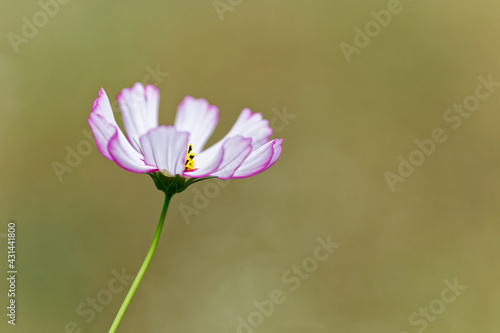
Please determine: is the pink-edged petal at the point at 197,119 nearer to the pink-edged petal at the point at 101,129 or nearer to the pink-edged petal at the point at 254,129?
the pink-edged petal at the point at 254,129

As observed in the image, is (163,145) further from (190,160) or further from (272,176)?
(272,176)

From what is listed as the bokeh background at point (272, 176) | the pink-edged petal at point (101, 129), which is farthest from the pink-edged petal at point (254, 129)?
the bokeh background at point (272, 176)

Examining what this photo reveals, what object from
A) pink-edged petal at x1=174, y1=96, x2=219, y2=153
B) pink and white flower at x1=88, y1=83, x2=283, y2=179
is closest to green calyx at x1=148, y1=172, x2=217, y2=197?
pink and white flower at x1=88, y1=83, x2=283, y2=179

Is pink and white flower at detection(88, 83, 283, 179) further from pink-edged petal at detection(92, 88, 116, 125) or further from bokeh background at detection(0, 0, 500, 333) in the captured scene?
bokeh background at detection(0, 0, 500, 333)

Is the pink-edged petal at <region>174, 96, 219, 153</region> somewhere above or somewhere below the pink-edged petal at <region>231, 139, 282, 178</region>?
above

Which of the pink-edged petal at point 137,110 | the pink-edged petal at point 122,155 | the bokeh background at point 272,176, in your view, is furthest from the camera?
the bokeh background at point 272,176

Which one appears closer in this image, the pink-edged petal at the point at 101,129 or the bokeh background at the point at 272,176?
the pink-edged petal at the point at 101,129

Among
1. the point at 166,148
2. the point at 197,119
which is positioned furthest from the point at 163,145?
the point at 197,119

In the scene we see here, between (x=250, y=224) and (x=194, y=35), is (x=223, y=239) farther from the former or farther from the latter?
(x=194, y=35)
